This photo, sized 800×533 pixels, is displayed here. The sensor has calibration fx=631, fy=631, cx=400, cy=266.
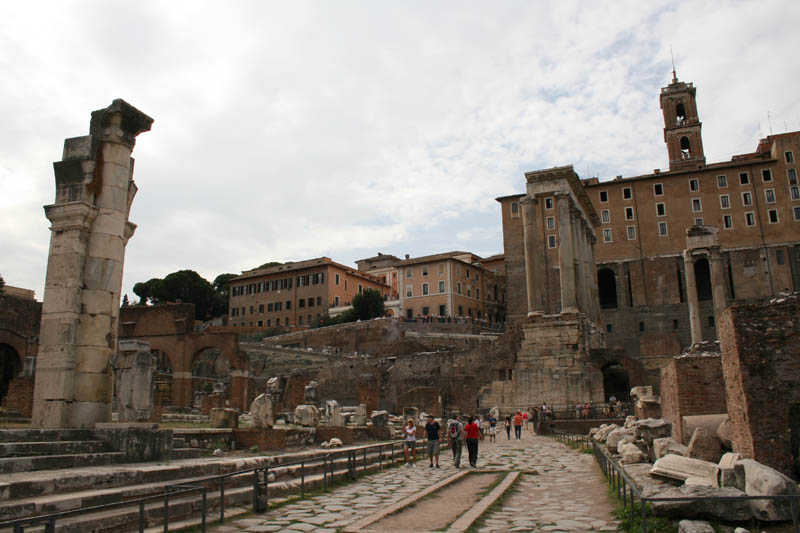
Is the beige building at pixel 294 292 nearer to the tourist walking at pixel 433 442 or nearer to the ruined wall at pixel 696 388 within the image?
the tourist walking at pixel 433 442

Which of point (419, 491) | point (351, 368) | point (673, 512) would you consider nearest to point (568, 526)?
point (673, 512)

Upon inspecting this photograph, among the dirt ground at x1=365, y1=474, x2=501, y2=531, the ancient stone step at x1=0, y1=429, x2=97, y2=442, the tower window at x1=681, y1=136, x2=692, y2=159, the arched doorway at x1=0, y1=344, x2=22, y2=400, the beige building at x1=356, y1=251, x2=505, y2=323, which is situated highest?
the tower window at x1=681, y1=136, x2=692, y2=159

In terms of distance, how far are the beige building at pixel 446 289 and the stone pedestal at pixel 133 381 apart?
50423 mm

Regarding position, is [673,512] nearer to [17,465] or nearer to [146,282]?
[17,465]

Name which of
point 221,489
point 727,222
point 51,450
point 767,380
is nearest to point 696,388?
point 767,380

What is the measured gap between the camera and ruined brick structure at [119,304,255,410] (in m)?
28.8

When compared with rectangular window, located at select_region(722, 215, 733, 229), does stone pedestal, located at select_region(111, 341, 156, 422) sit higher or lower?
lower

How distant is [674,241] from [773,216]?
7.68m

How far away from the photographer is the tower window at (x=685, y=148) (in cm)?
6444

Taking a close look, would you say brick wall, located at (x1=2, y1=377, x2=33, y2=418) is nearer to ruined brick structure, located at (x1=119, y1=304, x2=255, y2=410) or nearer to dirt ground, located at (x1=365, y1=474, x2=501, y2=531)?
ruined brick structure, located at (x1=119, y1=304, x2=255, y2=410)

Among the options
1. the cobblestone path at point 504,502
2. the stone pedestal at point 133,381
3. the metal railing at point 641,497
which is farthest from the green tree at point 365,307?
the stone pedestal at point 133,381

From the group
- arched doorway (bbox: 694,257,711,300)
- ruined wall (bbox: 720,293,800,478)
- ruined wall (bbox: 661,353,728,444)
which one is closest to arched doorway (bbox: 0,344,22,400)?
ruined wall (bbox: 661,353,728,444)

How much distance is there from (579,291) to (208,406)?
74.2 feet

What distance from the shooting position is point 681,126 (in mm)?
64875
